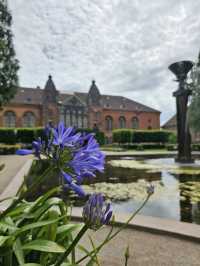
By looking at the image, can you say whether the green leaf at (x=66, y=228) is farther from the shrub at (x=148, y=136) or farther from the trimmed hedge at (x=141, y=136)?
the shrub at (x=148, y=136)

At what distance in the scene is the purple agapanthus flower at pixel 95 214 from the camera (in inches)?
36.0

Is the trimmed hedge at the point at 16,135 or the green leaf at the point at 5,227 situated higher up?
the trimmed hedge at the point at 16,135

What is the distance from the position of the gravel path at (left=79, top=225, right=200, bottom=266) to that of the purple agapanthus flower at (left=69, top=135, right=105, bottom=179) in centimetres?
153

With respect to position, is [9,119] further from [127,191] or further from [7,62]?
[127,191]

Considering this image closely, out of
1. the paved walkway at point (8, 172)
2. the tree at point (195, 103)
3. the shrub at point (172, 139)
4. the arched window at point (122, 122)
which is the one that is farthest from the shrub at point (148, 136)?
the paved walkway at point (8, 172)

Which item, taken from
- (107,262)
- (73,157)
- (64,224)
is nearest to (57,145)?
(73,157)

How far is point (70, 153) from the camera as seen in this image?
0.97 metres

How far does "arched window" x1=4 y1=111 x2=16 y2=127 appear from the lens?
5206 cm

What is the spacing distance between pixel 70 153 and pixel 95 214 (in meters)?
0.24

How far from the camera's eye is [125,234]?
129 inches

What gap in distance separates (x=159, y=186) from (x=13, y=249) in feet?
20.7

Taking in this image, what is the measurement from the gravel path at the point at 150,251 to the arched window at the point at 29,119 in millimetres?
52637

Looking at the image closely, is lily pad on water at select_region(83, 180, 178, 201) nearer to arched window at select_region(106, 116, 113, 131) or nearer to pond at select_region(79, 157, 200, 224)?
pond at select_region(79, 157, 200, 224)

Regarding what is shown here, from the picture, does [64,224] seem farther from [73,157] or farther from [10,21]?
[10,21]
